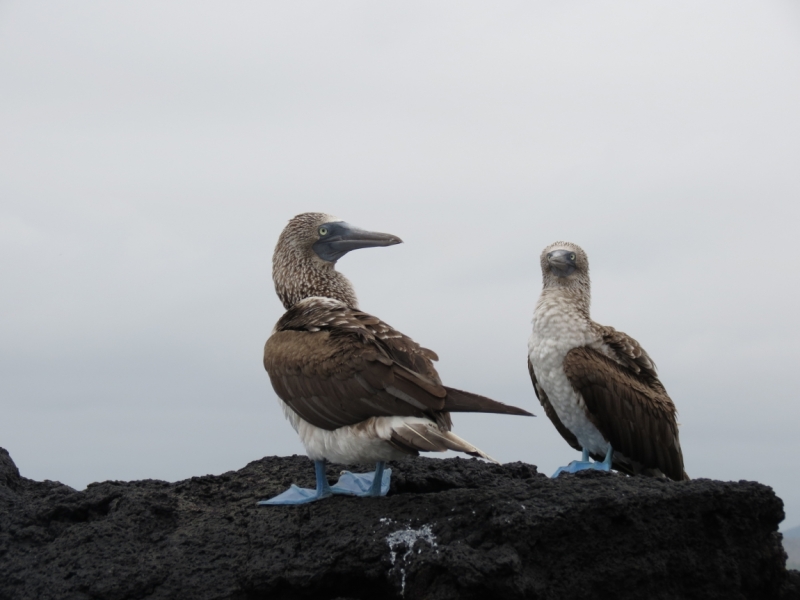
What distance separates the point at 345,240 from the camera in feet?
25.0

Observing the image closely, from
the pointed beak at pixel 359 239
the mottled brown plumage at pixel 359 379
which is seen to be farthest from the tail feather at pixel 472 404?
the pointed beak at pixel 359 239

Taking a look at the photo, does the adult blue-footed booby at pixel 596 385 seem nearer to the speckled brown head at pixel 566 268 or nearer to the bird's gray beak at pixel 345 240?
the speckled brown head at pixel 566 268

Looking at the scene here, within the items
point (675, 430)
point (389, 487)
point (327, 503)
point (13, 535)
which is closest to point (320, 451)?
point (327, 503)

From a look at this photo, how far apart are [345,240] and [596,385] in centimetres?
256

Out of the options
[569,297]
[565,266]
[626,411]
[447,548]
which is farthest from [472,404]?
[565,266]

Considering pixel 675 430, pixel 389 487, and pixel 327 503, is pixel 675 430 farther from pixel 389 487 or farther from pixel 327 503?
pixel 327 503

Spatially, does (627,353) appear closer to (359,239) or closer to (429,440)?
(359,239)

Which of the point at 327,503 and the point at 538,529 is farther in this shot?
the point at 327,503

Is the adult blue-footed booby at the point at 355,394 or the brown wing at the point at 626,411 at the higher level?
the brown wing at the point at 626,411

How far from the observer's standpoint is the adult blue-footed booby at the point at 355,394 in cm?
580

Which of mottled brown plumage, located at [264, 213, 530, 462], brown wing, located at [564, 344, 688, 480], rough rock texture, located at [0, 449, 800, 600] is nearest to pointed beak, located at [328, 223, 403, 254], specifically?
mottled brown plumage, located at [264, 213, 530, 462]

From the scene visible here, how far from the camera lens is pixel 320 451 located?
6375mm

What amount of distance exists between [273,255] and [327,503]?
92.9 inches

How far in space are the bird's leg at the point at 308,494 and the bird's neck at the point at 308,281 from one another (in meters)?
1.44
